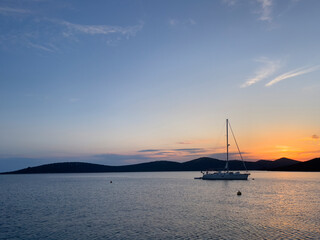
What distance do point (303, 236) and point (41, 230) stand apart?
95.9ft

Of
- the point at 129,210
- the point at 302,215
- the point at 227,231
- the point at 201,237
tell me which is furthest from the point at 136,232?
the point at 302,215

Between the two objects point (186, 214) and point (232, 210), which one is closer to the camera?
point (186, 214)

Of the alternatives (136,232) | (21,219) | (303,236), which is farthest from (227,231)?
(21,219)

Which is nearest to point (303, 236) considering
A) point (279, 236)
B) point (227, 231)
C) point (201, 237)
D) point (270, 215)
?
point (279, 236)

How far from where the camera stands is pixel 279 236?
97.6ft

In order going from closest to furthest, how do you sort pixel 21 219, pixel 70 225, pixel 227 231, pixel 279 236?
pixel 279 236
pixel 227 231
pixel 70 225
pixel 21 219

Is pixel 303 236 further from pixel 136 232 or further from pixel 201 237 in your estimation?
pixel 136 232

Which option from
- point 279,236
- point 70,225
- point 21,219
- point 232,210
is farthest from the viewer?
point 232,210

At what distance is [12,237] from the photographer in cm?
3108

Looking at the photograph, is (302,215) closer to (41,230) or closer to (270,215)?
(270,215)

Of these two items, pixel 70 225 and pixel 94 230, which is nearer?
pixel 94 230

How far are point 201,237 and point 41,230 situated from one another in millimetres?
18911

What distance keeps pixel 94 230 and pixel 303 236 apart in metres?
22.9

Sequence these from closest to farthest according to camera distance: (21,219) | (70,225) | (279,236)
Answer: (279,236) → (70,225) → (21,219)
